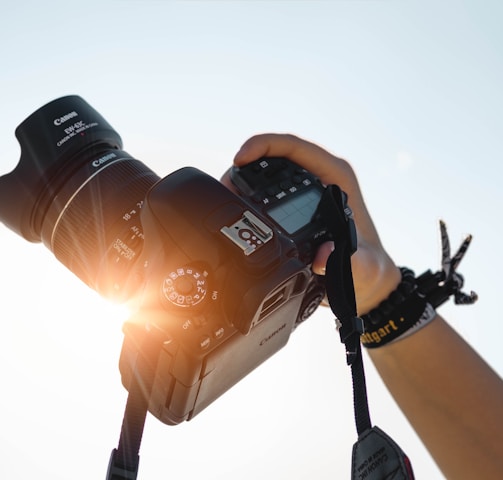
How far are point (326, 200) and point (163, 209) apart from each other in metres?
0.36

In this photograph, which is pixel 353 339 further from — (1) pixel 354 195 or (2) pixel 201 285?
(1) pixel 354 195

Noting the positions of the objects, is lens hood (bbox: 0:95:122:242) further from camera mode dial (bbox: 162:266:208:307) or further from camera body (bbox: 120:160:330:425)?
camera mode dial (bbox: 162:266:208:307)

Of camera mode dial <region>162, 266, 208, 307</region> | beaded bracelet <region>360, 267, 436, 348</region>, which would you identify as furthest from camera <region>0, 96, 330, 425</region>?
beaded bracelet <region>360, 267, 436, 348</region>

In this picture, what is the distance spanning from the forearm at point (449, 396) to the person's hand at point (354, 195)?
0.55 ft

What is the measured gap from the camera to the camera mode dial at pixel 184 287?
1.15 meters

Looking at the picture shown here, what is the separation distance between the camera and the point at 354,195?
1.81 m

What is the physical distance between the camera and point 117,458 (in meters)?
1.15

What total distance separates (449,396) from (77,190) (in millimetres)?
1152

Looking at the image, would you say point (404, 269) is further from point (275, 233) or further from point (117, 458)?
point (117, 458)

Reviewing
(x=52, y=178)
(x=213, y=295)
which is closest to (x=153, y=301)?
(x=213, y=295)

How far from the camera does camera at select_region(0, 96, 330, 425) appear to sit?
117cm

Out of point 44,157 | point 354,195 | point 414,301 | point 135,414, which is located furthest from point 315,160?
point 135,414

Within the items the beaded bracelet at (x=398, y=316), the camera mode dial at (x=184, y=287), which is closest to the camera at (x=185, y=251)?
the camera mode dial at (x=184, y=287)

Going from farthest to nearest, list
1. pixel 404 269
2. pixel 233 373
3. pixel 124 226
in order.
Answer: pixel 404 269, pixel 124 226, pixel 233 373
